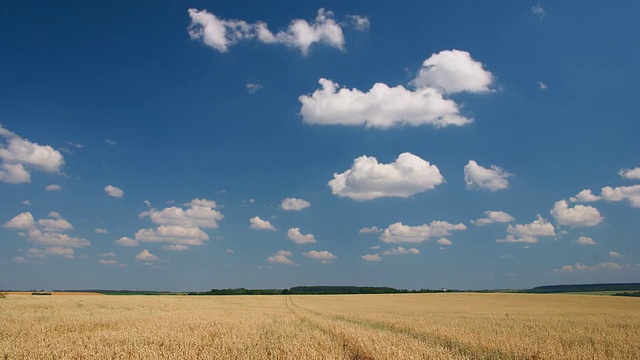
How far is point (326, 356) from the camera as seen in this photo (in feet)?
33.9

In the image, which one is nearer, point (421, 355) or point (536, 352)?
point (421, 355)

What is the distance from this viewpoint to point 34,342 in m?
13.0

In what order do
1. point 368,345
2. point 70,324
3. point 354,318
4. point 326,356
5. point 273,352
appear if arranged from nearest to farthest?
point 326,356 → point 273,352 → point 368,345 → point 70,324 → point 354,318

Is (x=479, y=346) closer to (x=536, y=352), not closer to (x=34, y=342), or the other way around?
(x=536, y=352)

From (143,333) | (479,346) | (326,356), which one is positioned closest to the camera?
(326,356)

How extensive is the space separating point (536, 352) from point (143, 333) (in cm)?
1297

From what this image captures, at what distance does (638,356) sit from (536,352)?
309 centimetres

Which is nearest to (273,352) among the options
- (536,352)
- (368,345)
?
(368,345)

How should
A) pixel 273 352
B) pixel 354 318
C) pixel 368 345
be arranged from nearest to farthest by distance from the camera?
pixel 273 352, pixel 368 345, pixel 354 318

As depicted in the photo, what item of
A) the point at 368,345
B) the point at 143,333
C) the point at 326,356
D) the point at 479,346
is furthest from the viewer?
the point at 143,333

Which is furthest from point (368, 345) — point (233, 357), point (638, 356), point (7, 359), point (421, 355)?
point (7, 359)

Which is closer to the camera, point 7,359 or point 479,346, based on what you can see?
point 7,359

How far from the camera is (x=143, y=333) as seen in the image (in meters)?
15.2

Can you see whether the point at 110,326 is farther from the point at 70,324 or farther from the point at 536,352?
the point at 536,352
